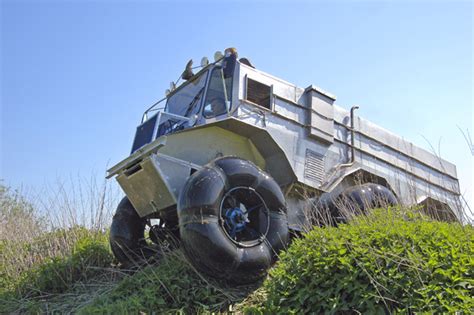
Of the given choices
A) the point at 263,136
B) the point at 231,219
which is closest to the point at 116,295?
the point at 231,219

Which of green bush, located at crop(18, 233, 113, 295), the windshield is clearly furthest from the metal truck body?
green bush, located at crop(18, 233, 113, 295)

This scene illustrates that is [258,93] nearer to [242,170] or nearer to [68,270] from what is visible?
[242,170]

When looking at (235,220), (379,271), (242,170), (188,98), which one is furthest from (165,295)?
(188,98)

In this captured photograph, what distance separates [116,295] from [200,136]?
2202mm

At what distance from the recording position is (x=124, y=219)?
21.3 feet

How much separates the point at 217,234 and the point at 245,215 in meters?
0.74

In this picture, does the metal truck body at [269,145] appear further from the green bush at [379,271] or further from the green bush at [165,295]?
the green bush at [379,271]

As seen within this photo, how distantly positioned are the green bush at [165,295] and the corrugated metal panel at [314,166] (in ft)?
7.77

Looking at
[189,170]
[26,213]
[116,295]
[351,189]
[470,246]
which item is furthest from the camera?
[26,213]

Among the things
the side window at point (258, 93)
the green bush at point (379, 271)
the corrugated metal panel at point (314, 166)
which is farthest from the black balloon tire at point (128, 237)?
the green bush at point (379, 271)

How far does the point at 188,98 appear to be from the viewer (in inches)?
270

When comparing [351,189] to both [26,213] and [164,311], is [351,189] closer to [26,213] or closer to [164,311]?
[164,311]

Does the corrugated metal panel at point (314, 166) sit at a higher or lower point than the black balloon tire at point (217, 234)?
higher

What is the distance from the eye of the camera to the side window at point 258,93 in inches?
248
